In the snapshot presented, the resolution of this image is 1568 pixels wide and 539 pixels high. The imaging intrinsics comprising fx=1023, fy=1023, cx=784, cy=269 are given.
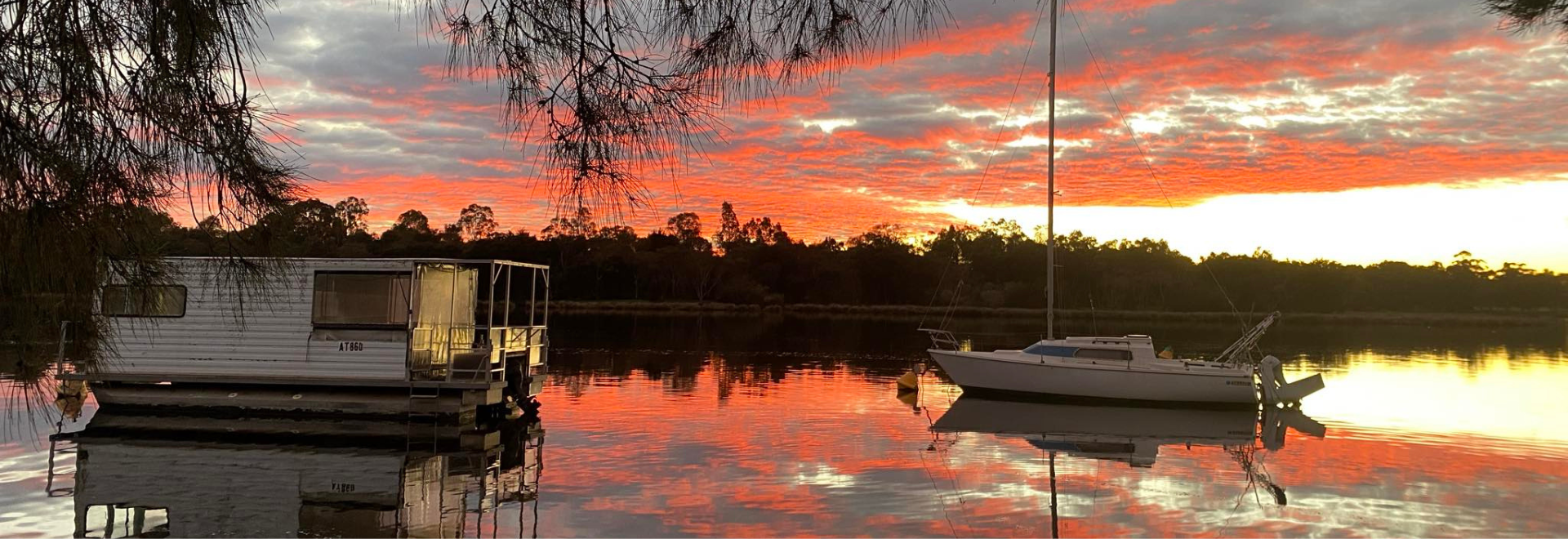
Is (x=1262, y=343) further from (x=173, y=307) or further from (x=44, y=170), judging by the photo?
(x=44, y=170)

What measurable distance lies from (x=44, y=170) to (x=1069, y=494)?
1175 centimetres

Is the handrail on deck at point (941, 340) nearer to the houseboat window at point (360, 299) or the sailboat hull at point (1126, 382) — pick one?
the sailboat hull at point (1126, 382)

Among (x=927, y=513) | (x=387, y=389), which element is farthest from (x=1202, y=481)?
(x=387, y=389)

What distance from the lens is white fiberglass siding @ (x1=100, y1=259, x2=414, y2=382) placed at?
17.6m

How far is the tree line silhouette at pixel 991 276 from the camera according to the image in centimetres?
9350

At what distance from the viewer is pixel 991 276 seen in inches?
4136

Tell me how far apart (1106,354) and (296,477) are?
1713 cm

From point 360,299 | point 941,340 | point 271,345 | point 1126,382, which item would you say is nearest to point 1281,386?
point 1126,382

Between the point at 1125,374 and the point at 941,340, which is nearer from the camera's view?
the point at 1125,374

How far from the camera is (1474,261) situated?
12200 centimetres

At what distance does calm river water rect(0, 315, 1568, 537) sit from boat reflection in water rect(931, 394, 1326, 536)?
102 millimetres

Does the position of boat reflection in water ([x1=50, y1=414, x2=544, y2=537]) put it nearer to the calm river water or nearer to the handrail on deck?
the calm river water

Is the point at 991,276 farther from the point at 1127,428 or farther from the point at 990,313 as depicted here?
the point at 1127,428

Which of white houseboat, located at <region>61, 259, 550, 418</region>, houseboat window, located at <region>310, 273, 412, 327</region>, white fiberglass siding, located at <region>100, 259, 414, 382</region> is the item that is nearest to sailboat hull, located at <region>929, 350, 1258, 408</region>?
white houseboat, located at <region>61, 259, 550, 418</region>
